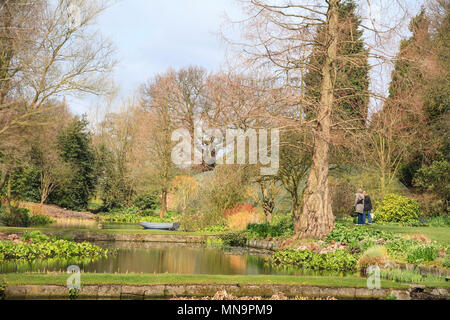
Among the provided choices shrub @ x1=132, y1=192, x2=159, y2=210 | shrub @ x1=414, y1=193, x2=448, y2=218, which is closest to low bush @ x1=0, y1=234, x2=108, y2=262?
shrub @ x1=414, y1=193, x2=448, y2=218

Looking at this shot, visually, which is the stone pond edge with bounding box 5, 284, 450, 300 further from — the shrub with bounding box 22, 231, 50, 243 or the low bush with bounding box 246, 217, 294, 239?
the low bush with bounding box 246, 217, 294, 239

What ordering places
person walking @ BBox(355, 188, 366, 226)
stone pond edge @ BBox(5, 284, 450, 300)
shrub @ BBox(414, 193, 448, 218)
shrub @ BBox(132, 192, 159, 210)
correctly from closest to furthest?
1. stone pond edge @ BBox(5, 284, 450, 300)
2. person walking @ BBox(355, 188, 366, 226)
3. shrub @ BBox(414, 193, 448, 218)
4. shrub @ BBox(132, 192, 159, 210)

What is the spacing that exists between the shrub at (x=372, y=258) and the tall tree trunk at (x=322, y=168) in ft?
8.65

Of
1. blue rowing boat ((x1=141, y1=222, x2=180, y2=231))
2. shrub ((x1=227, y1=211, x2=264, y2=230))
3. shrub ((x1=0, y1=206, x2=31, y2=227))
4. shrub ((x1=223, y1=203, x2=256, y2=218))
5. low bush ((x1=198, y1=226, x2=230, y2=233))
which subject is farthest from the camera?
blue rowing boat ((x1=141, y1=222, x2=180, y2=231))

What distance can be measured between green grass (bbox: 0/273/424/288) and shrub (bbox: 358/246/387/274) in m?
2.26

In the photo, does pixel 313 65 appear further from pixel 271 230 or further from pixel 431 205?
pixel 431 205

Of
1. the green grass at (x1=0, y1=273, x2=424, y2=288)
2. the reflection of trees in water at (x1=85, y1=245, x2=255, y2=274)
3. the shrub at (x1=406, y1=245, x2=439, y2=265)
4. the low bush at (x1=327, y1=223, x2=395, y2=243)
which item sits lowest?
the reflection of trees in water at (x1=85, y1=245, x2=255, y2=274)

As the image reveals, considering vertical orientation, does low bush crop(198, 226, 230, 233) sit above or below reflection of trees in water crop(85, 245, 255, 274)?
above

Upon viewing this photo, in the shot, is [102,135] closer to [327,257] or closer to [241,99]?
[241,99]

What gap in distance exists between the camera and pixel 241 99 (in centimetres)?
1312

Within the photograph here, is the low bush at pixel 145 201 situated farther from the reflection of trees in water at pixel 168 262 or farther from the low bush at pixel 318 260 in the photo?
the low bush at pixel 318 260

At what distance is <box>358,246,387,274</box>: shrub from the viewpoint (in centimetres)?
1004

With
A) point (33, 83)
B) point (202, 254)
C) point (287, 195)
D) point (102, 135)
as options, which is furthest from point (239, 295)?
point (102, 135)

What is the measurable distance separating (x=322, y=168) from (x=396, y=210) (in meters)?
7.95
